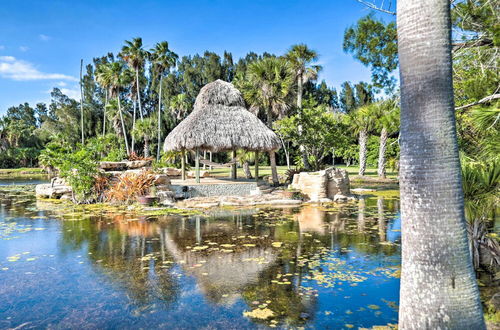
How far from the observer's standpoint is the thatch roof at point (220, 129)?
48.8 ft

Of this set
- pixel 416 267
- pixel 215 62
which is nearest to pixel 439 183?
pixel 416 267

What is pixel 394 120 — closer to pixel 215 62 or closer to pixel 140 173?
pixel 140 173

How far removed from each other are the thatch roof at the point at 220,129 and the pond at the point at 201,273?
19.9 feet

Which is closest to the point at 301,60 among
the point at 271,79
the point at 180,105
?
the point at 271,79

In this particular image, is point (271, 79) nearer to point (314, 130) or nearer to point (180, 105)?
point (314, 130)

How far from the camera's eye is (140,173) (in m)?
13.4

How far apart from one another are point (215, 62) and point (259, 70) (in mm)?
23020

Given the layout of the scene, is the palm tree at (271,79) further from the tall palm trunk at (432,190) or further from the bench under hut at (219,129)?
the tall palm trunk at (432,190)

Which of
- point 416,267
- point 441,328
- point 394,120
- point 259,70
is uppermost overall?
point 259,70

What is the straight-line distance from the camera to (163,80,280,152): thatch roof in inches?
586

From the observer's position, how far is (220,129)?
15.2 meters

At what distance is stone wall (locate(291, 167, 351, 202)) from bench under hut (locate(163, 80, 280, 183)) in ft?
9.02

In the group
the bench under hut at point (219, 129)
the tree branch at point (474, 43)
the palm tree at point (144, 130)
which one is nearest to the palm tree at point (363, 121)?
the bench under hut at point (219, 129)

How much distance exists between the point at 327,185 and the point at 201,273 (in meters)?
9.29
